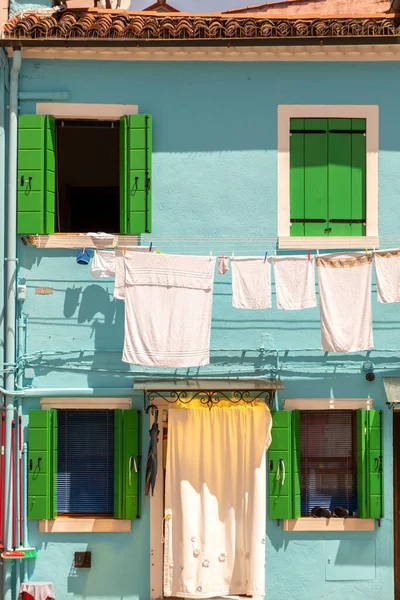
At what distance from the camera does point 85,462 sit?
1078 centimetres

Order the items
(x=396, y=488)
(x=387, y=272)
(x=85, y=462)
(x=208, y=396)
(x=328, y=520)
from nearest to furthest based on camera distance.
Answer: (x=387, y=272), (x=208, y=396), (x=328, y=520), (x=85, y=462), (x=396, y=488)

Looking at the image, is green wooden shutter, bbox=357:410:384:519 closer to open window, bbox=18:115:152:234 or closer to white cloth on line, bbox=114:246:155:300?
white cloth on line, bbox=114:246:155:300

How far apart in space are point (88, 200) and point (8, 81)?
2.72 metres

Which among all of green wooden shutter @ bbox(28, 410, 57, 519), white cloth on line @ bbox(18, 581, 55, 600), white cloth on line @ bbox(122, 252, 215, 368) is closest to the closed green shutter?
white cloth on line @ bbox(122, 252, 215, 368)

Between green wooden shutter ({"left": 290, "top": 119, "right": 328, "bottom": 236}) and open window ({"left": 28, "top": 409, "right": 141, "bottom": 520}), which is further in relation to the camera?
green wooden shutter ({"left": 290, "top": 119, "right": 328, "bottom": 236})

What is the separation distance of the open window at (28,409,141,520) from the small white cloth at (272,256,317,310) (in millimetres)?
2233

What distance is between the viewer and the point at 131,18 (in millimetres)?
10586

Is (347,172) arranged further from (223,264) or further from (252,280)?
(223,264)

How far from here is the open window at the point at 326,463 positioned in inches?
415

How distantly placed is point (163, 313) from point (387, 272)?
249 centimetres

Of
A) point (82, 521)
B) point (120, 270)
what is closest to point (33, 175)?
point (120, 270)

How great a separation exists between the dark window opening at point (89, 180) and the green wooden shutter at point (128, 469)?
3135mm

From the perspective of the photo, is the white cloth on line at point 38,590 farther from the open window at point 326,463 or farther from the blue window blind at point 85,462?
the open window at point 326,463

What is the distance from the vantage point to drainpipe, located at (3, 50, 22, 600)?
1044 cm
